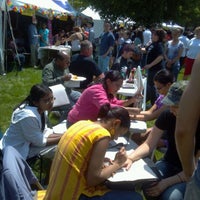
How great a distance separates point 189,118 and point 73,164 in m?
0.94

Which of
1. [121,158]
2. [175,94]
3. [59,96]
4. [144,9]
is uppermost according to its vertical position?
[144,9]

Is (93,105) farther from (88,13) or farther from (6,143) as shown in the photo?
(88,13)

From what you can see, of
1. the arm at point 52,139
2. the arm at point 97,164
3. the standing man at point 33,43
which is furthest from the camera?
the standing man at point 33,43

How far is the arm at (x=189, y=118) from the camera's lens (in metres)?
1.32

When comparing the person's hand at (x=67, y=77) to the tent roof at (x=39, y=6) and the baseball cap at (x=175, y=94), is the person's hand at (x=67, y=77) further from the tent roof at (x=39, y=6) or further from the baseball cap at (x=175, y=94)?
the tent roof at (x=39, y=6)

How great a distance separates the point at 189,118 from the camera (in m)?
1.38

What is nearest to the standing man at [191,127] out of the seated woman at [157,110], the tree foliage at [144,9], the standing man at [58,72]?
the seated woman at [157,110]

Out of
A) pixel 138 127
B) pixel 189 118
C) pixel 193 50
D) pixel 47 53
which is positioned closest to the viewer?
pixel 189 118

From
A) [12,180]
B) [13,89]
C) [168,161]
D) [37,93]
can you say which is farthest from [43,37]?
[12,180]

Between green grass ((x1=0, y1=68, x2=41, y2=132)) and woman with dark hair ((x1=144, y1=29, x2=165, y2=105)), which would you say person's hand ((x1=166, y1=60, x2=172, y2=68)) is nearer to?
woman with dark hair ((x1=144, y1=29, x2=165, y2=105))

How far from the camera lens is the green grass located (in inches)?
233

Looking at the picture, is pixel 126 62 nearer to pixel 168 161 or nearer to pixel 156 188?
pixel 168 161

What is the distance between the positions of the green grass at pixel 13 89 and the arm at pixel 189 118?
3987 millimetres

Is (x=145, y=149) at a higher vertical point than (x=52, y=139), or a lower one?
higher
